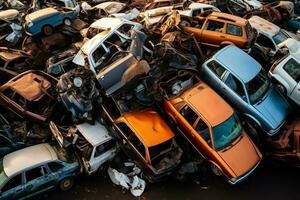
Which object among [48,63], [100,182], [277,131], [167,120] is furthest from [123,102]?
[277,131]

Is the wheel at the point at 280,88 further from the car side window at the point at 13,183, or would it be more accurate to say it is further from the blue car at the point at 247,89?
the car side window at the point at 13,183

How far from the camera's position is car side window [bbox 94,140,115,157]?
995 cm

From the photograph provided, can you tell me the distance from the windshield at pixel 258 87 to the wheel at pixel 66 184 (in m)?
5.59

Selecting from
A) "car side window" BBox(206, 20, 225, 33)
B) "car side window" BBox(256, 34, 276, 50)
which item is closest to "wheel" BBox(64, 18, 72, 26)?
"car side window" BBox(206, 20, 225, 33)

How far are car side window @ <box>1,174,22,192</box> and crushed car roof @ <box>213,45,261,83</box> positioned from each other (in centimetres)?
655

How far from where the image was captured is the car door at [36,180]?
914 cm

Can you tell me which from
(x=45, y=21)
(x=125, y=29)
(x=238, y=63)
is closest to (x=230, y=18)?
(x=238, y=63)

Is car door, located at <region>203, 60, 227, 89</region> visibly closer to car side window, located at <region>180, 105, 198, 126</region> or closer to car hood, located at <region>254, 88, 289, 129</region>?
car hood, located at <region>254, 88, 289, 129</region>

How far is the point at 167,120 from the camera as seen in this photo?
1073 cm

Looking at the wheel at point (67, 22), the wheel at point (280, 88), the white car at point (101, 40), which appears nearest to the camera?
the wheel at point (280, 88)

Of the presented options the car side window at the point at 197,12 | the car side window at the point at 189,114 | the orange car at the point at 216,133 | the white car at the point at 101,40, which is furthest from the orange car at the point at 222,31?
the car side window at the point at 189,114

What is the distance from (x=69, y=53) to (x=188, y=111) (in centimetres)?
520

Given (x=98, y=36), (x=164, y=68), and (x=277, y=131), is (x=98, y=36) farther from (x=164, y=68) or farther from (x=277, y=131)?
(x=277, y=131)

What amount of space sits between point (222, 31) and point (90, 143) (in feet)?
19.9
